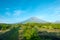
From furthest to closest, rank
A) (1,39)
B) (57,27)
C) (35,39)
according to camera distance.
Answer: (57,27) < (1,39) < (35,39)

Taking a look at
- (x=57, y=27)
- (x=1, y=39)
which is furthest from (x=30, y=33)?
(x=57, y=27)

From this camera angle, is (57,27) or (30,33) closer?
(30,33)

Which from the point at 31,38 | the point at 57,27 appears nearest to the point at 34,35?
the point at 31,38

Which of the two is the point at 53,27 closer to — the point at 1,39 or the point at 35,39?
the point at 1,39

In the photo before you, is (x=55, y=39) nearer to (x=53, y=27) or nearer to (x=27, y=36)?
(x=27, y=36)

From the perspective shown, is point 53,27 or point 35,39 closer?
point 35,39

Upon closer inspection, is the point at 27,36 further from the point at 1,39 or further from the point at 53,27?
the point at 53,27

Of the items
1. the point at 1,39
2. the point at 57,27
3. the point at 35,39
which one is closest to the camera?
the point at 35,39
